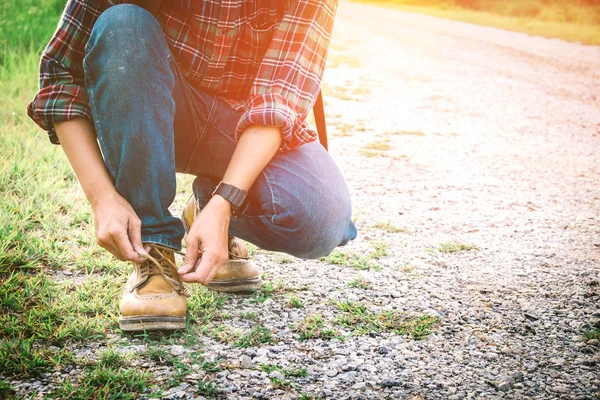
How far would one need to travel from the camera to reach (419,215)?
9.11ft

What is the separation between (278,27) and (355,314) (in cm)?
99

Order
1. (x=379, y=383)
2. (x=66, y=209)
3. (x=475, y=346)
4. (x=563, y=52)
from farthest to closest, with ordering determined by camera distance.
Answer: (x=563, y=52) → (x=66, y=209) → (x=475, y=346) → (x=379, y=383)

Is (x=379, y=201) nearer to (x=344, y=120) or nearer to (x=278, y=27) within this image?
(x=278, y=27)

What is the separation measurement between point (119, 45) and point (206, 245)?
61 centimetres

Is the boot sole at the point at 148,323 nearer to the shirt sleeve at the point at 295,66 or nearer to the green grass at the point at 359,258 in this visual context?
the shirt sleeve at the point at 295,66

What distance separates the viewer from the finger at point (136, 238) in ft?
4.76

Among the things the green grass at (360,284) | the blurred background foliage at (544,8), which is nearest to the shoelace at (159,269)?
the green grass at (360,284)

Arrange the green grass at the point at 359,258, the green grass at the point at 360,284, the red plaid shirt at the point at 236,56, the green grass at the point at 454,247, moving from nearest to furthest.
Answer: the red plaid shirt at the point at 236,56 < the green grass at the point at 360,284 < the green grass at the point at 359,258 < the green grass at the point at 454,247

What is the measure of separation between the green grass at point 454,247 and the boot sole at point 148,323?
1.30 m

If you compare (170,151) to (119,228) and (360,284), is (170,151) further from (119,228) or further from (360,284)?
(360,284)

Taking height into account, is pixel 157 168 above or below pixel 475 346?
above

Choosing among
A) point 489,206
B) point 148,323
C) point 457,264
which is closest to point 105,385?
point 148,323

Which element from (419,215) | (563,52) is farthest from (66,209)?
(563,52)

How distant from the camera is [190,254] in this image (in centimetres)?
142
